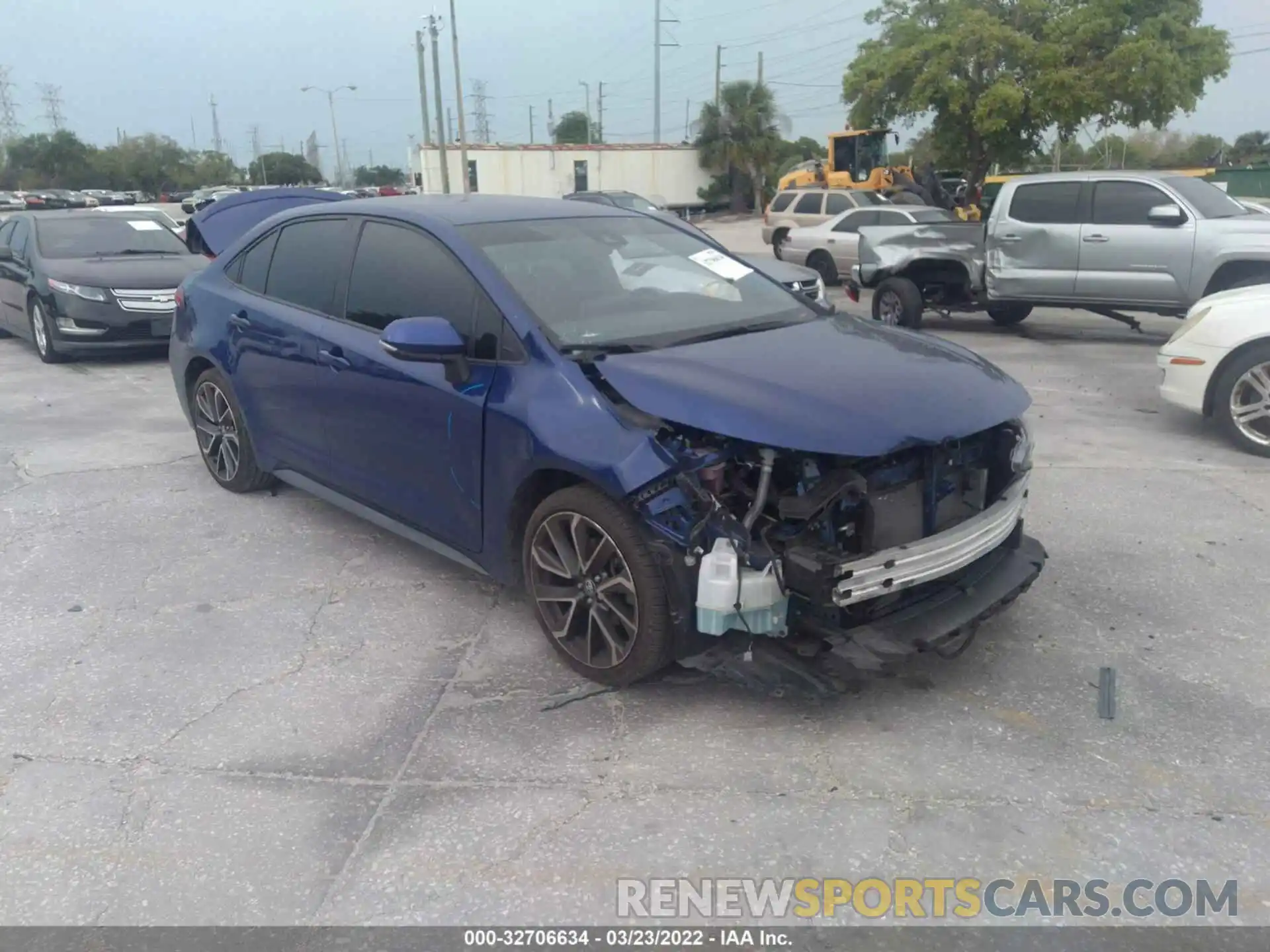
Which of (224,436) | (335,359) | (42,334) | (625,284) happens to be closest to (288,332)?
(335,359)

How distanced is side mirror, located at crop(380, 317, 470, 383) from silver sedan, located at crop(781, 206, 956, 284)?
1299 cm

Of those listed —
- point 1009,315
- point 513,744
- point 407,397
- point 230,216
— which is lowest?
point 513,744

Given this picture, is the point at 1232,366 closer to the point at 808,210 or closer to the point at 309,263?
the point at 309,263

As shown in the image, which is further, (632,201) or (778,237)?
(632,201)

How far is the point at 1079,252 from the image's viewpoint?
1098cm

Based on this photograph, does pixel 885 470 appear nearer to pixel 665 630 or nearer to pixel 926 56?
pixel 665 630

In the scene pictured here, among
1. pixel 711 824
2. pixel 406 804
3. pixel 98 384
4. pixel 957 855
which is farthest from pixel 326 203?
pixel 98 384

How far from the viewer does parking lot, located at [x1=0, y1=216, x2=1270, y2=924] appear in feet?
9.48

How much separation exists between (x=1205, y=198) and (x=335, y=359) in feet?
31.3

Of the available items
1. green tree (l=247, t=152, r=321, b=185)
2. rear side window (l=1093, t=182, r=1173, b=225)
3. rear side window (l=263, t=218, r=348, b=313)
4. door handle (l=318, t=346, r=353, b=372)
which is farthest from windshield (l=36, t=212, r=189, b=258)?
green tree (l=247, t=152, r=321, b=185)

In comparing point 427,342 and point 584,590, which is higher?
point 427,342

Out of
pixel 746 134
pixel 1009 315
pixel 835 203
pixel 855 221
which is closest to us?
pixel 1009 315

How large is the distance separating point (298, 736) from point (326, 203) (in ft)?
9.69

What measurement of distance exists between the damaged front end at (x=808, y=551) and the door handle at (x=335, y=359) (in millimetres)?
1683
